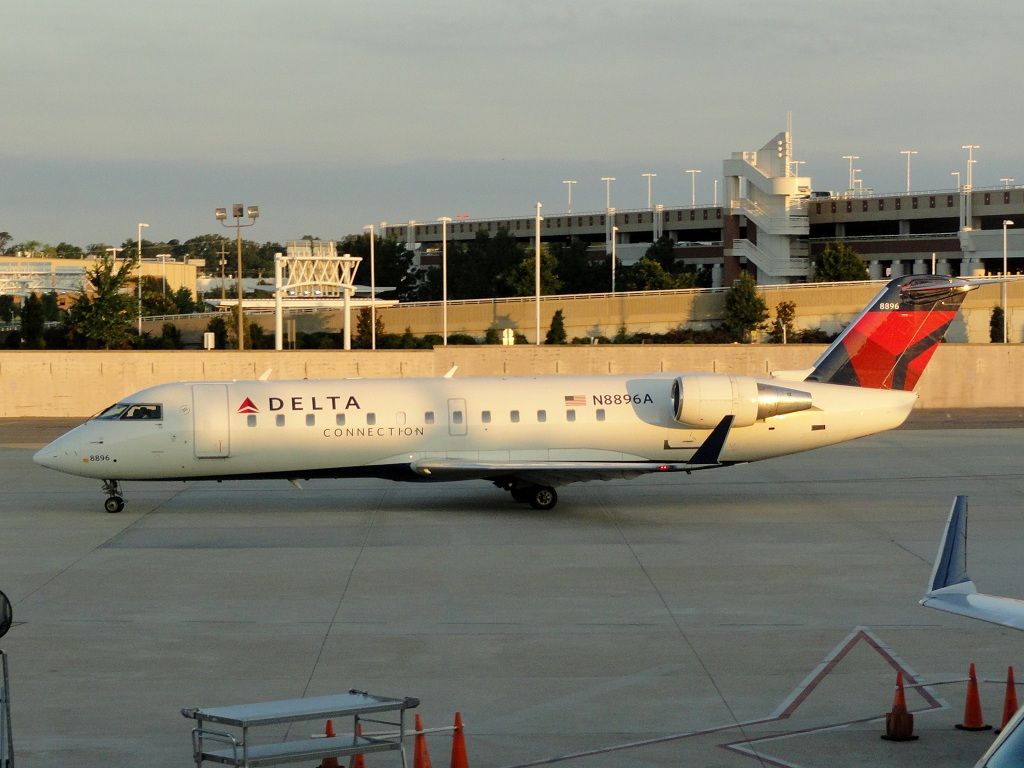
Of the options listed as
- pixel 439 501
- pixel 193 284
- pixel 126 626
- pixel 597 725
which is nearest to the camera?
pixel 597 725

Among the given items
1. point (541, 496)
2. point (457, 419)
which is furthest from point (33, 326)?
point (541, 496)

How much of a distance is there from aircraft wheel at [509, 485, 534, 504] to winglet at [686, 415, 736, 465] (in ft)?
11.4

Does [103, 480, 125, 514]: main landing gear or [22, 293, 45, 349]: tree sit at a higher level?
[22, 293, 45, 349]: tree

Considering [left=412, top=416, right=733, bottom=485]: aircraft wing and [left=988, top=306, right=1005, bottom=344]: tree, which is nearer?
[left=412, top=416, right=733, bottom=485]: aircraft wing

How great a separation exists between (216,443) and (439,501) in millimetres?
4963

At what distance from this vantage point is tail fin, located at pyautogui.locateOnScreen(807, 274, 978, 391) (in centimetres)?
2820

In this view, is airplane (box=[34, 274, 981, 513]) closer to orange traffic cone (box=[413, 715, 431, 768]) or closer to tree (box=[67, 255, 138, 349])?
orange traffic cone (box=[413, 715, 431, 768])

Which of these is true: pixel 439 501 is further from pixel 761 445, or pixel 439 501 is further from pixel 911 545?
pixel 911 545

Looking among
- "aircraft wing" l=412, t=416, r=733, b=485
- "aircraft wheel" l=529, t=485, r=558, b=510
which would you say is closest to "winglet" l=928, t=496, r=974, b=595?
"aircraft wing" l=412, t=416, r=733, b=485

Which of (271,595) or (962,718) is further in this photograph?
(271,595)

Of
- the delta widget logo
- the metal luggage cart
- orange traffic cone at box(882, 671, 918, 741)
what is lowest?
orange traffic cone at box(882, 671, 918, 741)

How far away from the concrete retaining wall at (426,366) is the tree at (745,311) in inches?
1072

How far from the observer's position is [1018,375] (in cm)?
5309

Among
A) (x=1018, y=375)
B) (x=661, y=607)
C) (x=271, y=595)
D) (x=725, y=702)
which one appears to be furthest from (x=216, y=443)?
(x=1018, y=375)
